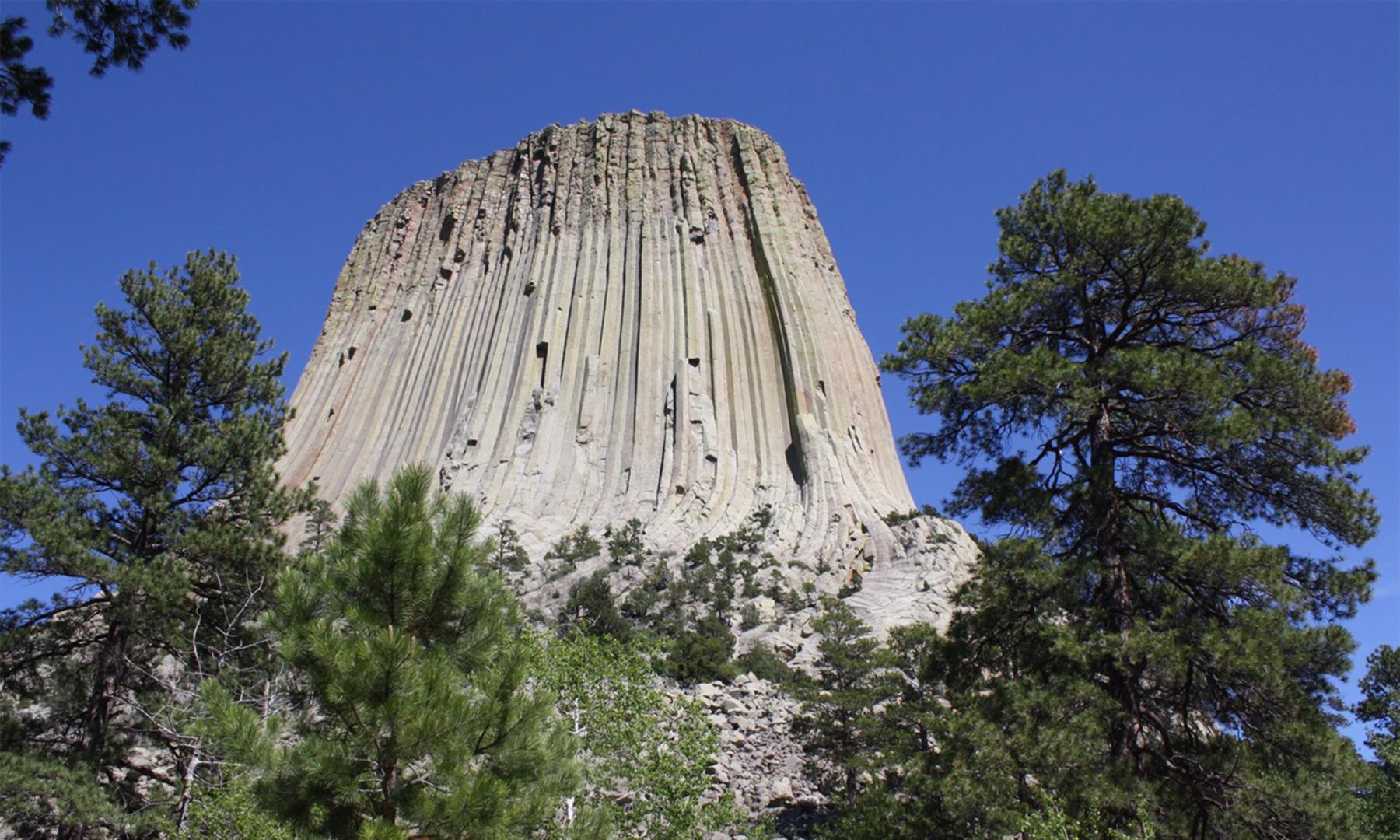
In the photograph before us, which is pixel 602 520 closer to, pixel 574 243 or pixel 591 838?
pixel 574 243

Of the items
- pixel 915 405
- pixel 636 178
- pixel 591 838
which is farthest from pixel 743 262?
pixel 591 838

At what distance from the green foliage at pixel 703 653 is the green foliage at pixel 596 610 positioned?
1729mm

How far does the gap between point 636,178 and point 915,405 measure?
Result: 4458 centimetres

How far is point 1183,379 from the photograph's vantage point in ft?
34.7

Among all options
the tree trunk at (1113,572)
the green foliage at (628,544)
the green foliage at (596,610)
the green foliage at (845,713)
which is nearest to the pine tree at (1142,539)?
the tree trunk at (1113,572)

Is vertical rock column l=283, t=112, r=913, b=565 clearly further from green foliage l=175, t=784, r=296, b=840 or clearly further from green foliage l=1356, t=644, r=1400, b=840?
green foliage l=175, t=784, r=296, b=840

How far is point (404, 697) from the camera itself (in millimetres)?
7250

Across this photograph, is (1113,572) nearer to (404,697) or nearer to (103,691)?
(404,697)

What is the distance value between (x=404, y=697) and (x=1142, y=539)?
24.9ft

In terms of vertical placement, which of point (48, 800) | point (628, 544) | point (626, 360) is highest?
point (626, 360)

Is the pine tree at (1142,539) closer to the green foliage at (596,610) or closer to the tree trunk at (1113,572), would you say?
the tree trunk at (1113,572)

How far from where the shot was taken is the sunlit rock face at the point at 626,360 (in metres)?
40.1

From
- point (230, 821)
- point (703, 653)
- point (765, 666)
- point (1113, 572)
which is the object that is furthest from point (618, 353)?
point (1113, 572)

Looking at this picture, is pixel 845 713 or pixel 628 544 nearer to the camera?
pixel 845 713
